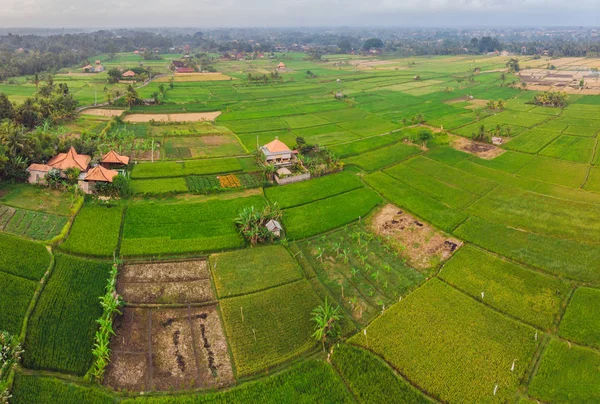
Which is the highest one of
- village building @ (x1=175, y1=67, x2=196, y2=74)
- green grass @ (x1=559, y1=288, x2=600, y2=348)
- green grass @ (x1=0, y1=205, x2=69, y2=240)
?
village building @ (x1=175, y1=67, x2=196, y2=74)

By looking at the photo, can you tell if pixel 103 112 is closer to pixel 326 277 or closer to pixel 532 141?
pixel 326 277

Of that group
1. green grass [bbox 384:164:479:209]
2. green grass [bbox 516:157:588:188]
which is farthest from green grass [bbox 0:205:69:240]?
green grass [bbox 516:157:588:188]

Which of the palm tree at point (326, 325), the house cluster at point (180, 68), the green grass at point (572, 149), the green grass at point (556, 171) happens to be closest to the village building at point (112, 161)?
the palm tree at point (326, 325)

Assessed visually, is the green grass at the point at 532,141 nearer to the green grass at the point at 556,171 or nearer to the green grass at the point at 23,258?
the green grass at the point at 556,171

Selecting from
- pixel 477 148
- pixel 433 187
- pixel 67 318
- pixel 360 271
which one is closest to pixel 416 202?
pixel 433 187

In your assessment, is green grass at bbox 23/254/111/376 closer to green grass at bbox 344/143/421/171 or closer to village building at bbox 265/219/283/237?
village building at bbox 265/219/283/237

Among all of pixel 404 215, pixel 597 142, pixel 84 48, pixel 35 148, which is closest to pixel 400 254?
pixel 404 215

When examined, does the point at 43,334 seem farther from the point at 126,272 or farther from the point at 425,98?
the point at 425,98
